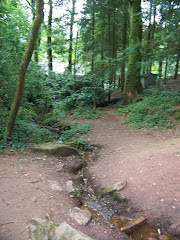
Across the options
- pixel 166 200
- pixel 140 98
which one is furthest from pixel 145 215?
pixel 140 98

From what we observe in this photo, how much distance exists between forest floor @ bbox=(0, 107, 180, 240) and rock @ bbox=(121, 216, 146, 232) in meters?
0.12

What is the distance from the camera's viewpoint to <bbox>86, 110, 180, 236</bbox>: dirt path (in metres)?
3.71

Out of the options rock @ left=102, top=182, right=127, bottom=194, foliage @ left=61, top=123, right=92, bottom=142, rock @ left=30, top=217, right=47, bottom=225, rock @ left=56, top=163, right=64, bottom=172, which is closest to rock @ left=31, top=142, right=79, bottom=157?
rock @ left=56, top=163, right=64, bottom=172

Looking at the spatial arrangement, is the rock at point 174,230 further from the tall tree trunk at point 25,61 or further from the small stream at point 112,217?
the tall tree trunk at point 25,61

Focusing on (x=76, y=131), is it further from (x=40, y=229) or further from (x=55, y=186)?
(x=40, y=229)

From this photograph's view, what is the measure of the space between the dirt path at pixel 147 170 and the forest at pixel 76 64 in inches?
58.4

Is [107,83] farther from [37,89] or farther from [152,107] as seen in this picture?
[37,89]

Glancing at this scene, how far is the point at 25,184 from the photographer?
407 centimetres

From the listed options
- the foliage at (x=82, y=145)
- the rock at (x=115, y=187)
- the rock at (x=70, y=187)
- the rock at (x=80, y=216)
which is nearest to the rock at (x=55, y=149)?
the foliage at (x=82, y=145)

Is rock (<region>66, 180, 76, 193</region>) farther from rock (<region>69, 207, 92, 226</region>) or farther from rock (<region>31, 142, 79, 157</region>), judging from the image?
rock (<region>31, 142, 79, 157</region>)

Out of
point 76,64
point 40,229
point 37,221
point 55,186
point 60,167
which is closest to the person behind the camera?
point 40,229

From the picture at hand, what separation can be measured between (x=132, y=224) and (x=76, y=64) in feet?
40.9

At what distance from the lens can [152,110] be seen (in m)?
9.62

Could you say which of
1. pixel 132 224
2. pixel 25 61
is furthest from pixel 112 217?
pixel 25 61
